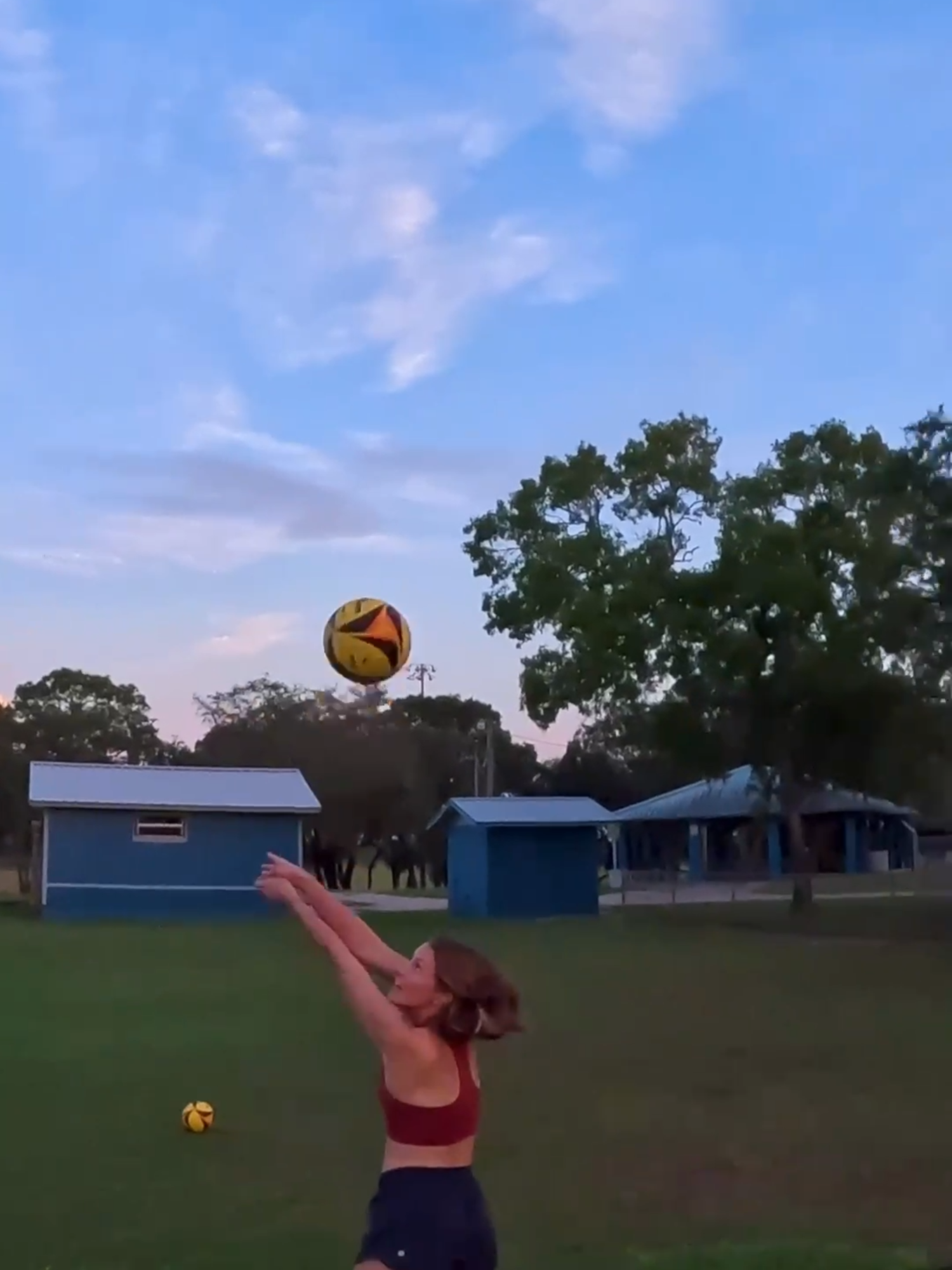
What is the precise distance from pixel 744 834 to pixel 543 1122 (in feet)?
160

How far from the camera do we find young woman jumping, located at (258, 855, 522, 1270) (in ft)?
11.7

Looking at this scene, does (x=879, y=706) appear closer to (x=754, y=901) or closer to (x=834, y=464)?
(x=834, y=464)

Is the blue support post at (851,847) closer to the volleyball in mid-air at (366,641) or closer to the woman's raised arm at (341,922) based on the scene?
the volleyball in mid-air at (366,641)

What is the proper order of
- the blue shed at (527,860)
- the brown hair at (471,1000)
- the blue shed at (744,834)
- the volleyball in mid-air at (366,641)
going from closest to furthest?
the brown hair at (471,1000) → the volleyball in mid-air at (366,641) → the blue shed at (527,860) → the blue shed at (744,834)

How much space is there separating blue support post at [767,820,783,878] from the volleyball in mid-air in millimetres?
46093

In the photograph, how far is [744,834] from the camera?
57.6 meters

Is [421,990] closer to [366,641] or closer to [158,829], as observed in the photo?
[366,641]

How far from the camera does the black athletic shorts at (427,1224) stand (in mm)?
3568

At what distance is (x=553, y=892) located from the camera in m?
34.3

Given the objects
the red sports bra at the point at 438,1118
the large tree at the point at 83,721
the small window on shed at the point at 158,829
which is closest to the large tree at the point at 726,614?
the small window on shed at the point at 158,829

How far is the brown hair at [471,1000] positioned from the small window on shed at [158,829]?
30.5 m

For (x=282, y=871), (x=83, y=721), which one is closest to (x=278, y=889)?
(x=282, y=871)

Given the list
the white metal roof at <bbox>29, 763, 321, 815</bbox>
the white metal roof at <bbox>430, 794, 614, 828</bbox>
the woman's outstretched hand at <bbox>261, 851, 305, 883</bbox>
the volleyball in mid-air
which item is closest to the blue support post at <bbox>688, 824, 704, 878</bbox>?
the white metal roof at <bbox>430, 794, 614, 828</bbox>

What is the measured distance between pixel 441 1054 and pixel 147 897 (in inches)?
1189
